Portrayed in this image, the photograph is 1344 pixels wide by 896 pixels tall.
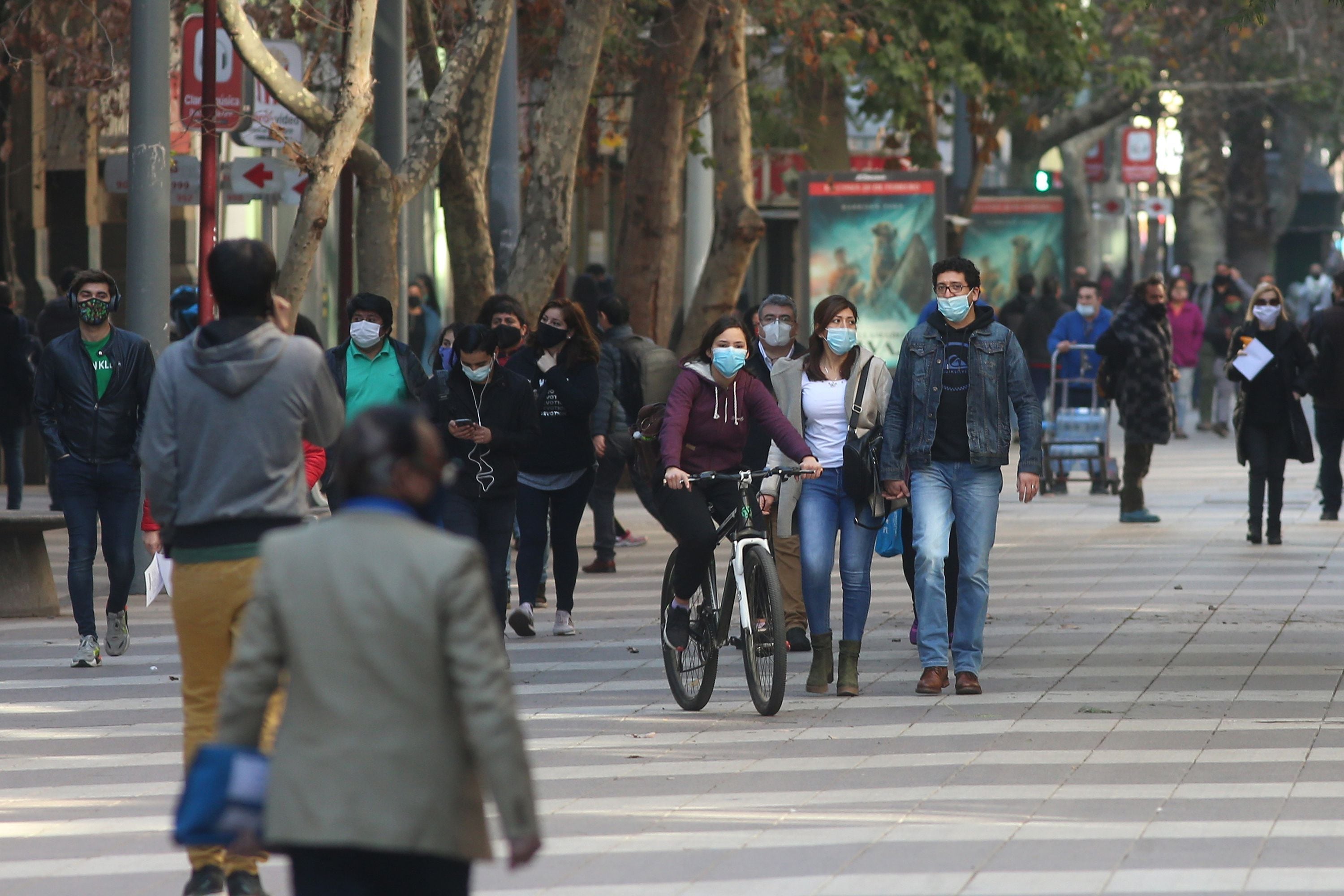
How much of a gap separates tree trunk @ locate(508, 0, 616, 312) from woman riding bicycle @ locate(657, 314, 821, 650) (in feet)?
18.6

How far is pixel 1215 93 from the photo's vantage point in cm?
4697

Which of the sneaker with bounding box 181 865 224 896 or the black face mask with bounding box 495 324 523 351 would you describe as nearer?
the sneaker with bounding box 181 865 224 896

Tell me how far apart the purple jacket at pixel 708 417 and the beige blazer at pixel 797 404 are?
24cm

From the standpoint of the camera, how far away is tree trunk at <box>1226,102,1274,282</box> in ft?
174

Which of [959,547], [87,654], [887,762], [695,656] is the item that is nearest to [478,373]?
[695,656]

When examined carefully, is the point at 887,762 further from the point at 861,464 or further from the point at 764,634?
the point at 861,464

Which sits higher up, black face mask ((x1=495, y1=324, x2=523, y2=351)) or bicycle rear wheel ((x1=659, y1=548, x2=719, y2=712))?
black face mask ((x1=495, y1=324, x2=523, y2=351))

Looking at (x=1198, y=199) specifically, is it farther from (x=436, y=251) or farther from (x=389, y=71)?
(x=389, y=71)

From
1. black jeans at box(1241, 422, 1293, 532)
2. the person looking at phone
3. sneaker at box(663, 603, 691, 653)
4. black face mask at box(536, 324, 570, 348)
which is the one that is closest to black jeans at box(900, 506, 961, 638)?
sneaker at box(663, 603, 691, 653)

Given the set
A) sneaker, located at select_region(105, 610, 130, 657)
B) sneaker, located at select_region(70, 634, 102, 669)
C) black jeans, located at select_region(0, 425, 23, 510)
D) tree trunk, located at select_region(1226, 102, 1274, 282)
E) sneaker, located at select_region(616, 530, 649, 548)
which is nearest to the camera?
sneaker, located at select_region(70, 634, 102, 669)

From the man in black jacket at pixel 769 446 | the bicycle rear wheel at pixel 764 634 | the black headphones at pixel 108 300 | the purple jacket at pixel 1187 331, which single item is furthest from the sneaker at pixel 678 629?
the purple jacket at pixel 1187 331

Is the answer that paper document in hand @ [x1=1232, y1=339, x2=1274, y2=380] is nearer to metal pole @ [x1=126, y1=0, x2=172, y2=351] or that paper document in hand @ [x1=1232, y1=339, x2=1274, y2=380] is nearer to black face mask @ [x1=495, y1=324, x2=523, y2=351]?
black face mask @ [x1=495, y1=324, x2=523, y2=351]

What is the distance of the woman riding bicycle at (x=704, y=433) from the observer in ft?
29.2

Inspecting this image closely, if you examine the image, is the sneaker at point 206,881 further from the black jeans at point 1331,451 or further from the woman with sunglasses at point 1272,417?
the black jeans at point 1331,451
